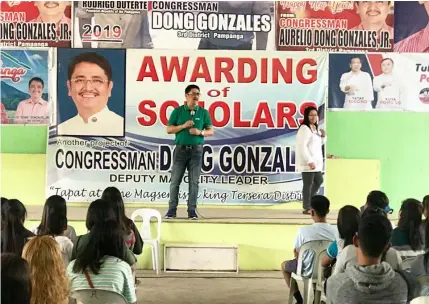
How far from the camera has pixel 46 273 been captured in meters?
2.64

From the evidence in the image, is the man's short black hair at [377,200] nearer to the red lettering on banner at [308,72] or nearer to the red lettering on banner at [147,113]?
the red lettering on banner at [308,72]

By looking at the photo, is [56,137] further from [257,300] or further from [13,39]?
[257,300]

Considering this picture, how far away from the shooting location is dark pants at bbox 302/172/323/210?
7.20m

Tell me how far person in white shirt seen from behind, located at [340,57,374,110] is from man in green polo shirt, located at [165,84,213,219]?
1.67m

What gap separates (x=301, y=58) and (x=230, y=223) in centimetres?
197

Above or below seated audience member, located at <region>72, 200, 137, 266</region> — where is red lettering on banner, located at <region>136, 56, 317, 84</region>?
above

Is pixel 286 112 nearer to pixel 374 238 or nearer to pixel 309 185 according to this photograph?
pixel 309 185

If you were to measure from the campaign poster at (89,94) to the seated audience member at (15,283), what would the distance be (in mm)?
5318

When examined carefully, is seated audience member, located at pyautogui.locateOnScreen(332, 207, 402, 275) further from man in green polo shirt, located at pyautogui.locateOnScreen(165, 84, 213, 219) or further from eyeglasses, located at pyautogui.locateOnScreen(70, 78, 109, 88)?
eyeglasses, located at pyautogui.locateOnScreen(70, 78, 109, 88)

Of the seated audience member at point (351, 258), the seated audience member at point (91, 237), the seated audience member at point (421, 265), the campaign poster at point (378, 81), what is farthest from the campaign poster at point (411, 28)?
the seated audience member at point (91, 237)

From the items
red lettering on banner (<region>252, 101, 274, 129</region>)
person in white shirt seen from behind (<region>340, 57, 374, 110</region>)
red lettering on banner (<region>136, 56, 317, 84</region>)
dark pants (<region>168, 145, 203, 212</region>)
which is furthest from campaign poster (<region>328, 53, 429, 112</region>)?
dark pants (<region>168, 145, 203, 212</region>)

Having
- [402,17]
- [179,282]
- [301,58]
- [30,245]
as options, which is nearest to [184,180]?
[179,282]

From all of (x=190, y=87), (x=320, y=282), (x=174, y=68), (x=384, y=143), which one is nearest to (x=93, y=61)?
(x=174, y=68)

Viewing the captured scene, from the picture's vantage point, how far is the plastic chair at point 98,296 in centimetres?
305
